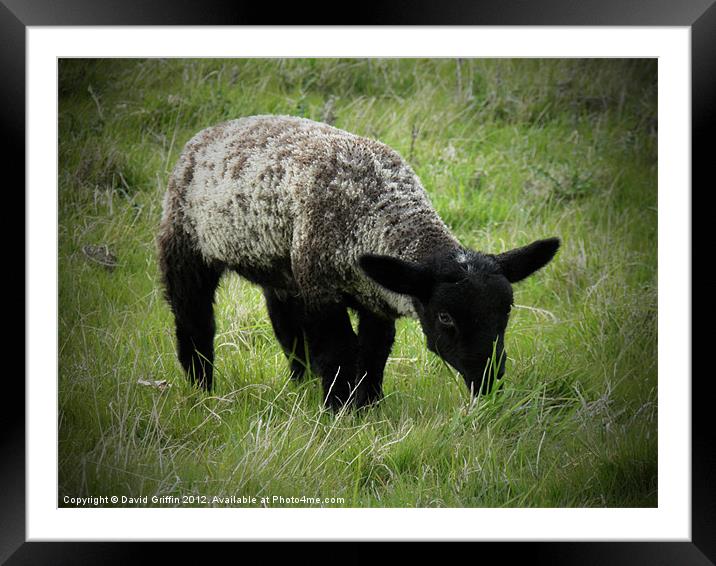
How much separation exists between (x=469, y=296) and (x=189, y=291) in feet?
6.81

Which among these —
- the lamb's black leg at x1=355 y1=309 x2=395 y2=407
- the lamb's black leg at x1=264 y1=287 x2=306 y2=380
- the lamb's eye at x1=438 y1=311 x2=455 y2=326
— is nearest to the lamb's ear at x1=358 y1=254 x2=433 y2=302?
the lamb's eye at x1=438 y1=311 x2=455 y2=326

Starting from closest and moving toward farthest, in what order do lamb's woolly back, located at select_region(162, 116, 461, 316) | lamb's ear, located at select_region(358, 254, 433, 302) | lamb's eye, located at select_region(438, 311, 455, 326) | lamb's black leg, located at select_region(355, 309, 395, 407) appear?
lamb's ear, located at select_region(358, 254, 433, 302), lamb's eye, located at select_region(438, 311, 455, 326), lamb's woolly back, located at select_region(162, 116, 461, 316), lamb's black leg, located at select_region(355, 309, 395, 407)

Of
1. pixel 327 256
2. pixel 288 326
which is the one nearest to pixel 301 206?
pixel 327 256

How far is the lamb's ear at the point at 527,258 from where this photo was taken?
15.7 feet

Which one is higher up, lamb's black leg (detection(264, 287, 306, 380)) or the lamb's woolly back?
the lamb's woolly back

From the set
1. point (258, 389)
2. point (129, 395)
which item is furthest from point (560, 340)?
point (129, 395)

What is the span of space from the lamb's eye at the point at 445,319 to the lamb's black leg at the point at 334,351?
74cm

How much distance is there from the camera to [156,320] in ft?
18.9

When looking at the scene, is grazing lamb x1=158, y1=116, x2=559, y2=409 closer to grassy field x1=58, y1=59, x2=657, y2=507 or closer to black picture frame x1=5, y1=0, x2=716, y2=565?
grassy field x1=58, y1=59, x2=657, y2=507

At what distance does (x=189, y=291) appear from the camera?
593 cm

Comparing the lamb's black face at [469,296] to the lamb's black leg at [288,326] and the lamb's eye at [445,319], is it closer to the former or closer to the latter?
the lamb's eye at [445,319]

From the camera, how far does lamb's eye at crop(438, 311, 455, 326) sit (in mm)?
4782
